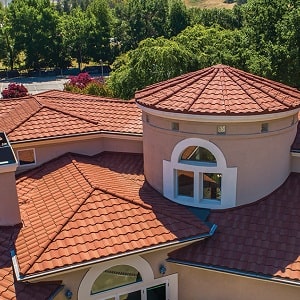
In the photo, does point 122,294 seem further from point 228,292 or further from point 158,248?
point 228,292

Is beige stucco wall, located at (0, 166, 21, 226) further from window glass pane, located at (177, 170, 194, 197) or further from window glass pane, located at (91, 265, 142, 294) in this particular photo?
Answer: window glass pane, located at (177, 170, 194, 197)

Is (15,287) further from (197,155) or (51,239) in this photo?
(197,155)

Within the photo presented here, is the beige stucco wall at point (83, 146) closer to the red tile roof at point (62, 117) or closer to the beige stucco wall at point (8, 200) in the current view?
the red tile roof at point (62, 117)

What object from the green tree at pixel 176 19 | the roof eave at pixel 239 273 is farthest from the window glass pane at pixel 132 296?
the green tree at pixel 176 19

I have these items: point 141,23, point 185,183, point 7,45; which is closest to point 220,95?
point 185,183

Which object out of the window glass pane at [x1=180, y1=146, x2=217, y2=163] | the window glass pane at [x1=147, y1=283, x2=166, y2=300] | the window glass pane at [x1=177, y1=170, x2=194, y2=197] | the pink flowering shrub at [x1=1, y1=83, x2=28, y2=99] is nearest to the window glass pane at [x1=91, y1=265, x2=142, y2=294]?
the window glass pane at [x1=147, y1=283, x2=166, y2=300]
